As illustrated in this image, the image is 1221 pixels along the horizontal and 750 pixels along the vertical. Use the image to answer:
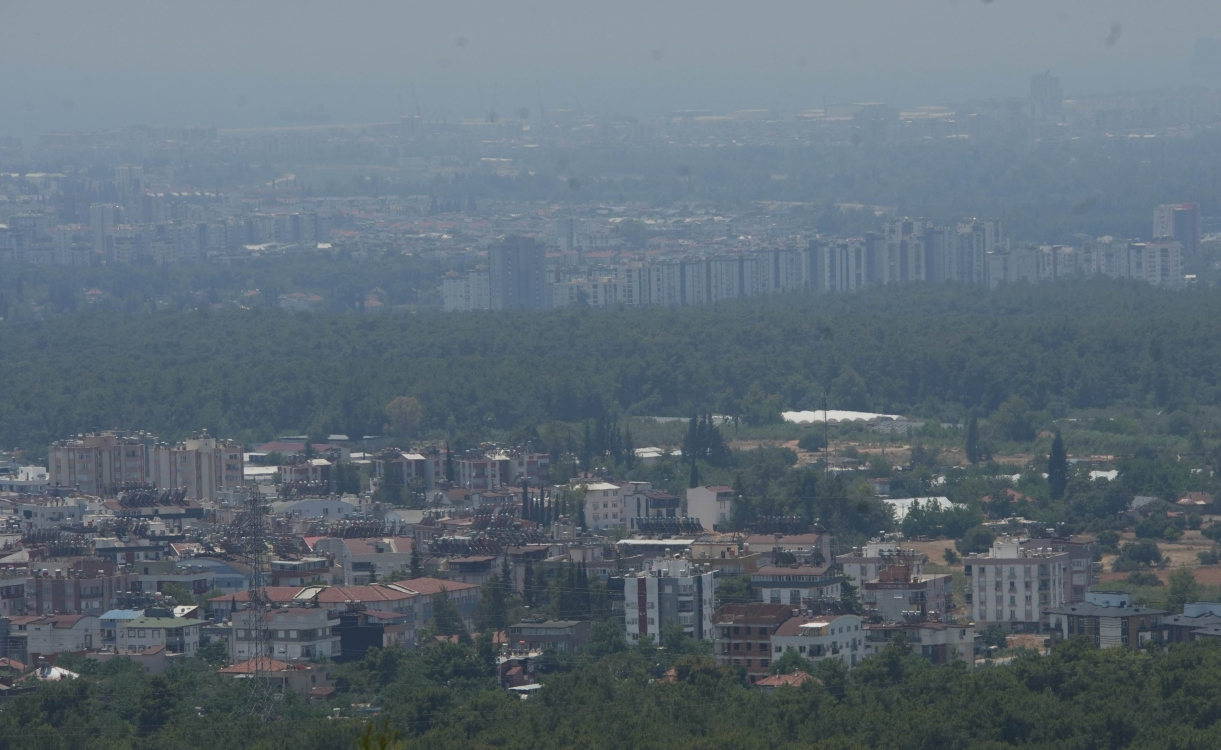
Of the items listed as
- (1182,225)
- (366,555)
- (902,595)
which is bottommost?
(1182,225)

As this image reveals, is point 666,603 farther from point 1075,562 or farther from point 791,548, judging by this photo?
point 1075,562

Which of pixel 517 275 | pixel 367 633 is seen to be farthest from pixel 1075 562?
pixel 517 275

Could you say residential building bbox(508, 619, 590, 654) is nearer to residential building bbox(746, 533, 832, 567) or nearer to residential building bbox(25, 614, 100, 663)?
residential building bbox(746, 533, 832, 567)

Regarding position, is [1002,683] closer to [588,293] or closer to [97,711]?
[97,711]

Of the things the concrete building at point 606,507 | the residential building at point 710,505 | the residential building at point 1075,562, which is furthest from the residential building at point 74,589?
the residential building at point 1075,562

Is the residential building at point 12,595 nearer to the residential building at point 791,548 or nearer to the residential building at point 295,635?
the residential building at point 295,635

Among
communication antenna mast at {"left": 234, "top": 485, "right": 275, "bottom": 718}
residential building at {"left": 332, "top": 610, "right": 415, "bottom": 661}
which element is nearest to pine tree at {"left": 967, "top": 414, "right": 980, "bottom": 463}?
communication antenna mast at {"left": 234, "top": 485, "right": 275, "bottom": 718}
